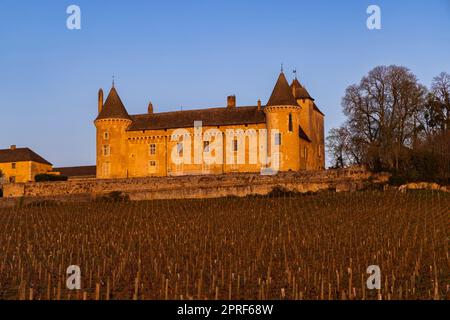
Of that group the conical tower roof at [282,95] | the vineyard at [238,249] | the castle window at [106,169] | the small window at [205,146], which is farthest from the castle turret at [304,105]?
the castle window at [106,169]

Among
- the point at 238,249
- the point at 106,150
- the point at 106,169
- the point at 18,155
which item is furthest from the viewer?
the point at 18,155

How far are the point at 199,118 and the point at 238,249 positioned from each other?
98.3ft

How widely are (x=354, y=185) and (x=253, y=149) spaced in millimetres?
9925

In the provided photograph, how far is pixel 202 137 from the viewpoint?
155 feet

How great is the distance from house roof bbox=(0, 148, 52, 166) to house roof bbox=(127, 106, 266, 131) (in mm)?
17274

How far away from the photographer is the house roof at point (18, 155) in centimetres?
6297

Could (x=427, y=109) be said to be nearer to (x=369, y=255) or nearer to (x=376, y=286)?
(x=369, y=255)

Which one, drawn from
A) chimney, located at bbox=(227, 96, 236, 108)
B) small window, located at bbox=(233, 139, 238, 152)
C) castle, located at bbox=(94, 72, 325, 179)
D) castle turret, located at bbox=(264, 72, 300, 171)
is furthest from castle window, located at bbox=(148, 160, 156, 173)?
castle turret, located at bbox=(264, 72, 300, 171)

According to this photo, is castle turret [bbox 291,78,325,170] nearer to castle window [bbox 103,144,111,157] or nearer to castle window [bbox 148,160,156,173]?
castle window [bbox 148,160,156,173]

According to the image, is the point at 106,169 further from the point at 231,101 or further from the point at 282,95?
the point at 282,95

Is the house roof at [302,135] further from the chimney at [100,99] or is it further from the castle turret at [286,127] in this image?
the chimney at [100,99]

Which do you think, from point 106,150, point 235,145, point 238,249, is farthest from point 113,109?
point 238,249
